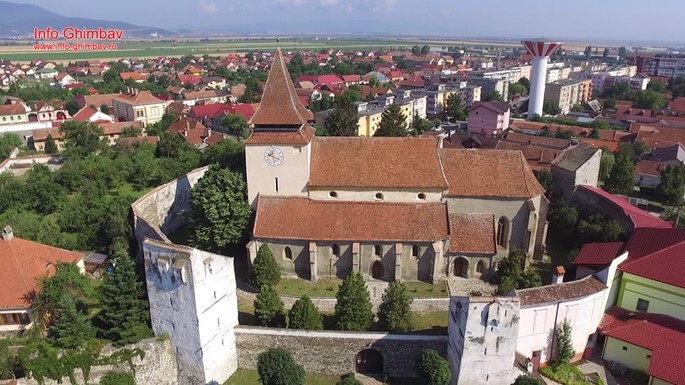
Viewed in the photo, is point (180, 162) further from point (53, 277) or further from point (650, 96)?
point (650, 96)

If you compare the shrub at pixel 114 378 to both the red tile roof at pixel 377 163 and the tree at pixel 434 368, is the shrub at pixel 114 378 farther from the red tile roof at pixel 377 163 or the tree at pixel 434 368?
the red tile roof at pixel 377 163

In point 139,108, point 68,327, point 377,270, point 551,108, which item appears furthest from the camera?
point 551,108

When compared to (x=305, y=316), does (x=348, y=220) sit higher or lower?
higher

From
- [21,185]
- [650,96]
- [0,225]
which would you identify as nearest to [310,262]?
[0,225]

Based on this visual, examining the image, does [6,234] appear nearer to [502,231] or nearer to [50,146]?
[502,231]

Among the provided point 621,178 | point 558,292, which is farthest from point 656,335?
point 621,178
